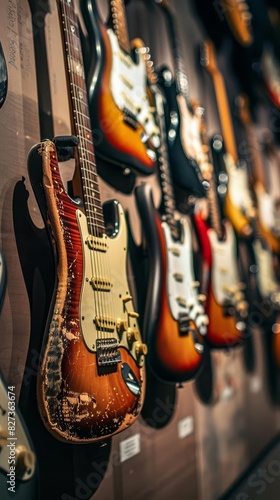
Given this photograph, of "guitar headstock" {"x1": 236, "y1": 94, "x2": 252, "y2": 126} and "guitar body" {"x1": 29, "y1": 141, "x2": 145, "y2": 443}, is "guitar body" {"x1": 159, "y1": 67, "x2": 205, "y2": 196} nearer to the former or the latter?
"guitar body" {"x1": 29, "y1": 141, "x2": 145, "y2": 443}

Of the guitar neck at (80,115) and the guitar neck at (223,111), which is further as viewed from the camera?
the guitar neck at (223,111)

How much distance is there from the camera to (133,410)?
104 centimetres

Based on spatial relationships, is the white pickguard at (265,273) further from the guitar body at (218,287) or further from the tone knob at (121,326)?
the tone knob at (121,326)

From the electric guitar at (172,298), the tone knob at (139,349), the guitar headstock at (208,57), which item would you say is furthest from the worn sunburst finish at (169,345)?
the guitar headstock at (208,57)

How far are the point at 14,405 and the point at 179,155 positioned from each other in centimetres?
97

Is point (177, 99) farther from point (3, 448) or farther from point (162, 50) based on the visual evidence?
point (3, 448)

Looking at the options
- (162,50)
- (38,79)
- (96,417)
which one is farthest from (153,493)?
(162,50)

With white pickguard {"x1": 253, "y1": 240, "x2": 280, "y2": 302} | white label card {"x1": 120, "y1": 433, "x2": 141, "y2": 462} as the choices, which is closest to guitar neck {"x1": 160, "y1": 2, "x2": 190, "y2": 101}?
white pickguard {"x1": 253, "y1": 240, "x2": 280, "y2": 302}

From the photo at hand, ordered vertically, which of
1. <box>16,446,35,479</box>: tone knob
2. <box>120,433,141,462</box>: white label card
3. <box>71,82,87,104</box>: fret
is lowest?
<box>120,433,141,462</box>: white label card

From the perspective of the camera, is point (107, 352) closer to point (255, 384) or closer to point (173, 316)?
point (173, 316)

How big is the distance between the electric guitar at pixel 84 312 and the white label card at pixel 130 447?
0.23 meters

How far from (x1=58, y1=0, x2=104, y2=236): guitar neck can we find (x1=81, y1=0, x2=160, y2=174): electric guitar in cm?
6

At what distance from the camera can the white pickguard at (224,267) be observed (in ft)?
5.63

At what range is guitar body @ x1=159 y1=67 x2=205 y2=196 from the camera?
1.54 metres
